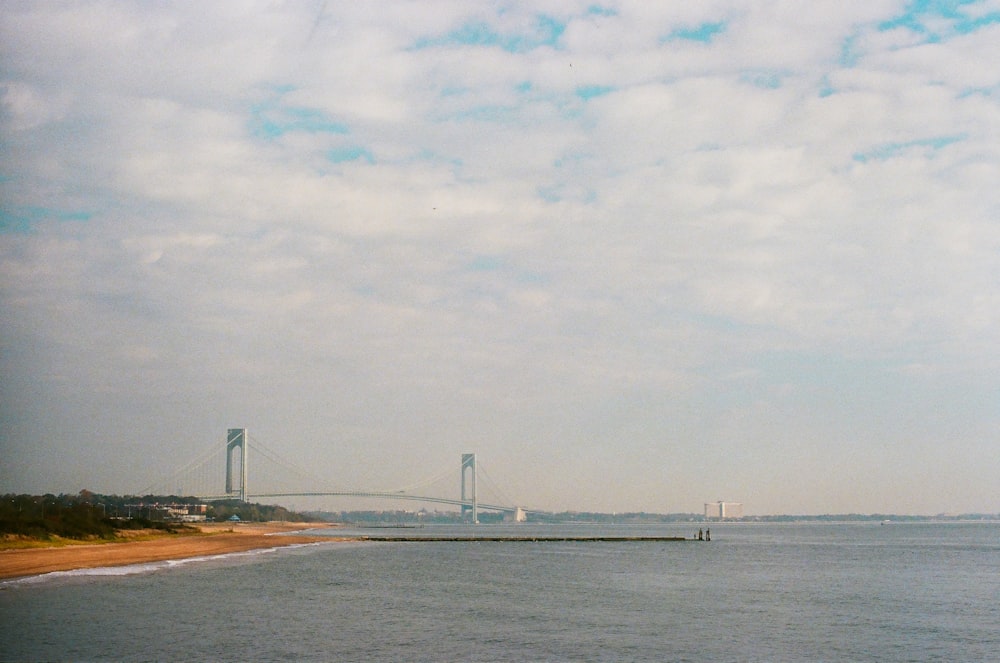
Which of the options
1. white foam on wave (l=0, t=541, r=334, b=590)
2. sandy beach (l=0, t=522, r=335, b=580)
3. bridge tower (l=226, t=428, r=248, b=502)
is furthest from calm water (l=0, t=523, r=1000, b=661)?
bridge tower (l=226, t=428, r=248, b=502)

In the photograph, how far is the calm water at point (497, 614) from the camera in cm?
2406

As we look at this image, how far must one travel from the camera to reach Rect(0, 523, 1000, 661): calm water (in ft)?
78.9

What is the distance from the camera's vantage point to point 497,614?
32219 millimetres

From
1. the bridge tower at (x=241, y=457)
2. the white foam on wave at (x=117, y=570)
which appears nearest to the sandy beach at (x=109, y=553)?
the white foam on wave at (x=117, y=570)

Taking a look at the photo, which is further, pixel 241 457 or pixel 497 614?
pixel 241 457

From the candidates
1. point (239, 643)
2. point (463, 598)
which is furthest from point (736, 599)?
point (239, 643)

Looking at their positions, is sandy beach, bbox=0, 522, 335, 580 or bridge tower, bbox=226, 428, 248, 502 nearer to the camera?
sandy beach, bbox=0, 522, 335, 580

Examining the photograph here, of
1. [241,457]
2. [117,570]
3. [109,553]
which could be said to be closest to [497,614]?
[117,570]

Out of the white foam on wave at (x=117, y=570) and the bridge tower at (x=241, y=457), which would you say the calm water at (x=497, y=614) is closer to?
the white foam on wave at (x=117, y=570)

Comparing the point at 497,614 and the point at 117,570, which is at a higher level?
the point at 497,614

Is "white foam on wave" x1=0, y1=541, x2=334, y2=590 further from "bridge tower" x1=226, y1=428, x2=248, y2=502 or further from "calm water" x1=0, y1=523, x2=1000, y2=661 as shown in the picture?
"bridge tower" x1=226, y1=428, x2=248, y2=502

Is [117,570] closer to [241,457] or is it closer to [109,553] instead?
[109,553]

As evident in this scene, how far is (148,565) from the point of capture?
5297 centimetres

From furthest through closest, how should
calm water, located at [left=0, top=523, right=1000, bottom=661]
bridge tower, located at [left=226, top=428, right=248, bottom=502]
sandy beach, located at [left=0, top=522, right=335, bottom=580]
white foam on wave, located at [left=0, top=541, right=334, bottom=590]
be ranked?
bridge tower, located at [left=226, top=428, right=248, bottom=502]
sandy beach, located at [left=0, top=522, right=335, bottom=580]
white foam on wave, located at [left=0, top=541, right=334, bottom=590]
calm water, located at [left=0, top=523, right=1000, bottom=661]
